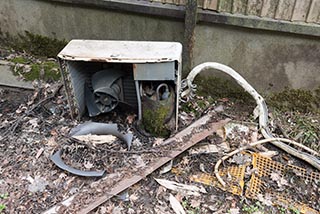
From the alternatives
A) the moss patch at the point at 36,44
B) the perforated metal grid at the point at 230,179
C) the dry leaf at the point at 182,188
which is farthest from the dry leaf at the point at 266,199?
the moss patch at the point at 36,44

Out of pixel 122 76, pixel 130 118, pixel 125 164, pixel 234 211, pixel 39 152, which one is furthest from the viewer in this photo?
pixel 130 118

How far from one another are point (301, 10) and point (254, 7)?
434 millimetres

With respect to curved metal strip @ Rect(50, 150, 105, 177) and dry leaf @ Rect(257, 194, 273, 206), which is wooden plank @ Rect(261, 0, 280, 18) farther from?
curved metal strip @ Rect(50, 150, 105, 177)

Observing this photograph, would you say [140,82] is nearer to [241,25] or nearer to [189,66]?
[189,66]

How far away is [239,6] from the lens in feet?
10.4

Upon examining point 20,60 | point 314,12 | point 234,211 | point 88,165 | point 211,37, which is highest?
point 314,12

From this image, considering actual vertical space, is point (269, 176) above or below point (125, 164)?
below

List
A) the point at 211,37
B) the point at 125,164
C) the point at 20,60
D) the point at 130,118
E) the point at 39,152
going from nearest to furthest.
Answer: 1. the point at 125,164
2. the point at 39,152
3. the point at 130,118
4. the point at 211,37
5. the point at 20,60

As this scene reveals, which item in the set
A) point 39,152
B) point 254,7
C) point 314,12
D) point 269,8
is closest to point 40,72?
point 39,152

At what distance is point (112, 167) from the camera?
278 cm

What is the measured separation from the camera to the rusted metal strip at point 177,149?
250 cm

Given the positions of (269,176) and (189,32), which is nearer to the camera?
(269,176)

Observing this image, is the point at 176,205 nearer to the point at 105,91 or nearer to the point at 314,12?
the point at 105,91

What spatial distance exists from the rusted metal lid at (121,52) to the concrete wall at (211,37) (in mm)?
676
